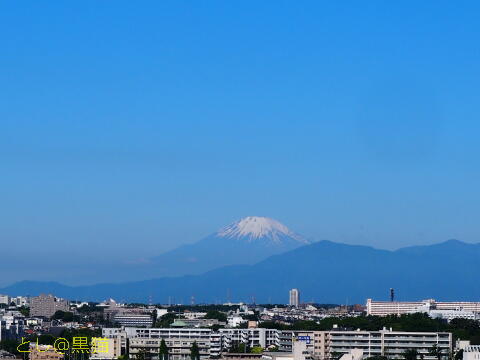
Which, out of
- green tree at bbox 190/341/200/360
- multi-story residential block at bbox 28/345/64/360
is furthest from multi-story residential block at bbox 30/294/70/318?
multi-story residential block at bbox 28/345/64/360

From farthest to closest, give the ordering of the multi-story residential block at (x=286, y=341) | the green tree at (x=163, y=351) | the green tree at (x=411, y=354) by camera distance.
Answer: the green tree at (x=163, y=351) < the multi-story residential block at (x=286, y=341) < the green tree at (x=411, y=354)

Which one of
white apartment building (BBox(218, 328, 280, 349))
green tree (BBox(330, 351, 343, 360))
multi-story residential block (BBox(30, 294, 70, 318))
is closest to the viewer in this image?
green tree (BBox(330, 351, 343, 360))

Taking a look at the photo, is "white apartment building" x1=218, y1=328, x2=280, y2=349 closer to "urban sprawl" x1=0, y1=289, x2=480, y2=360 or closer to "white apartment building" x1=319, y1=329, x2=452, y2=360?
"urban sprawl" x1=0, y1=289, x2=480, y2=360

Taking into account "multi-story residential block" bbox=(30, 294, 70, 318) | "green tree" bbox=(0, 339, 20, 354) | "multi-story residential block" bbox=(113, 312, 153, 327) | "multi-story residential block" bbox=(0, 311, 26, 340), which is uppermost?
"multi-story residential block" bbox=(30, 294, 70, 318)

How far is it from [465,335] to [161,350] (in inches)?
644

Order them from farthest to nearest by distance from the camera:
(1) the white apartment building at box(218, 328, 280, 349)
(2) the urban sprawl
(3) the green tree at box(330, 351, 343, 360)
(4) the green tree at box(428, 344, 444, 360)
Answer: (1) the white apartment building at box(218, 328, 280, 349)
(3) the green tree at box(330, 351, 343, 360)
(2) the urban sprawl
(4) the green tree at box(428, 344, 444, 360)

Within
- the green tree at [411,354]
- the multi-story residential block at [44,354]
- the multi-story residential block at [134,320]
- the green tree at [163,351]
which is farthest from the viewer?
the multi-story residential block at [134,320]

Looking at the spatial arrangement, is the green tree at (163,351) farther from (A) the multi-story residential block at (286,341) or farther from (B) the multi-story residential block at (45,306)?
(B) the multi-story residential block at (45,306)

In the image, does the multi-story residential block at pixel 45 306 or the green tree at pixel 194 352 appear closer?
the green tree at pixel 194 352

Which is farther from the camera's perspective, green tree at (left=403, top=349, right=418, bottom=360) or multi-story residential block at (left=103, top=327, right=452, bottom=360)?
multi-story residential block at (left=103, top=327, right=452, bottom=360)

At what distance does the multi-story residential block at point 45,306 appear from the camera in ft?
442

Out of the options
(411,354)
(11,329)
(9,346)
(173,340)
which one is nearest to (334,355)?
(411,354)

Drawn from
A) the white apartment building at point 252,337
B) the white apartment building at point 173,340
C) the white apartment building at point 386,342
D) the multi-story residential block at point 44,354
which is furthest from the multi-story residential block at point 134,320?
the multi-story residential block at point 44,354

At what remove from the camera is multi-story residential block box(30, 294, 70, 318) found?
442 ft
